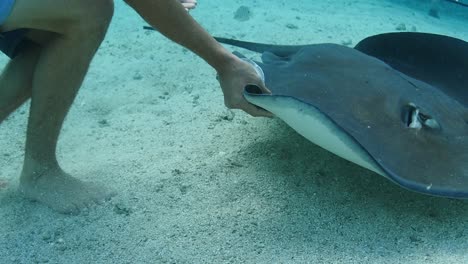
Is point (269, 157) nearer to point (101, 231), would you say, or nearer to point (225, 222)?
point (225, 222)

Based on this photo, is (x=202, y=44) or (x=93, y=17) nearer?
(x=93, y=17)

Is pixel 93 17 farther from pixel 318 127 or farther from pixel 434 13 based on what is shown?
pixel 434 13

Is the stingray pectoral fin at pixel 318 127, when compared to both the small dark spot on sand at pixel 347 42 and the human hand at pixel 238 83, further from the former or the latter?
the small dark spot on sand at pixel 347 42

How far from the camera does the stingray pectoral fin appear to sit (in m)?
1.63

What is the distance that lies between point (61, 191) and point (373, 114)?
167 cm

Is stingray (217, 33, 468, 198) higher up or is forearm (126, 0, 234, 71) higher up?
forearm (126, 0, 234, 71)

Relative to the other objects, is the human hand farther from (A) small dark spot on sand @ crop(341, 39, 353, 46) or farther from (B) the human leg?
(A) small dark spot on sand @ crop(341, 39, 353, 46)

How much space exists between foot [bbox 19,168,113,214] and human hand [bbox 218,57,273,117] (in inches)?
33.8

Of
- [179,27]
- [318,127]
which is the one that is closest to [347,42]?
[179,27]

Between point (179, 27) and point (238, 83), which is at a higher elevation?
point (179, 27)

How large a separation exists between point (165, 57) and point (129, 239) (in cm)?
345

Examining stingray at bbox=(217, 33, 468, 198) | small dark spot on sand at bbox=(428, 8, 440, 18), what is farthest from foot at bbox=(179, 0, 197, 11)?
small dark spot on sand at bbox=(428, 8, 440, 18)

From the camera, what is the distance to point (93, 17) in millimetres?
2006

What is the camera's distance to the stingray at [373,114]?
163 cm
